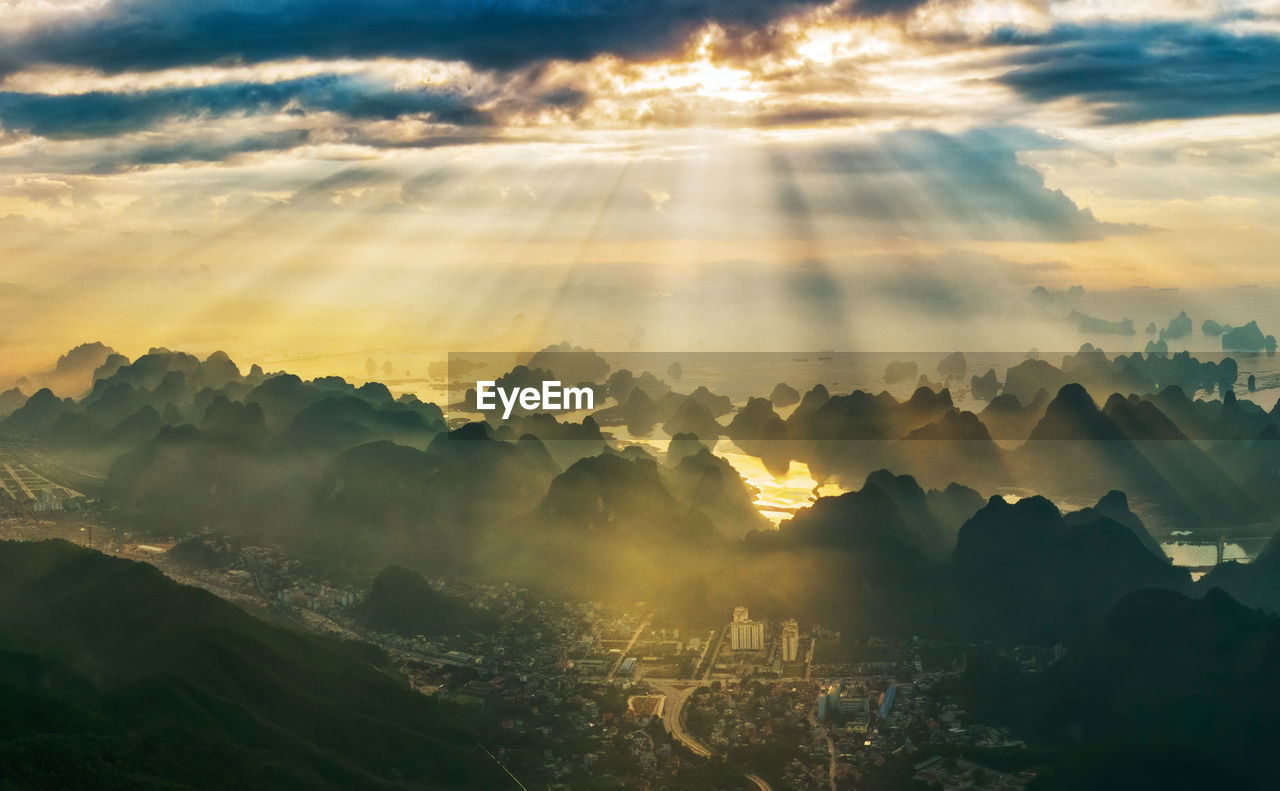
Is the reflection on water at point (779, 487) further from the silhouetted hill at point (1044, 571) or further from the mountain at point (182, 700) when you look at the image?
the mountain at point (182, 700)

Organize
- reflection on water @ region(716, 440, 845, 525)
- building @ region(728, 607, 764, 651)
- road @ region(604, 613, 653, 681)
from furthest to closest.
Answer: reflection on water @ region(716, 440, 845, 525), building @ region(728, 607, 764, 651), road @ region(604, 613, 653, 681)

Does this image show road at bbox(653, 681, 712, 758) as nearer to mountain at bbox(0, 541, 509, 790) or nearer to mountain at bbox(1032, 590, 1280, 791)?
mountain at bbox(0, 541, 509, 790)

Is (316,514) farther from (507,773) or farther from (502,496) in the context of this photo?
(507,773)

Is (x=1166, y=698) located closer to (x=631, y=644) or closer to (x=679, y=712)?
(x=679, y=712)

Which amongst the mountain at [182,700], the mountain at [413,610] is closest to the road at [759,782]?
the mountain at [182,700]

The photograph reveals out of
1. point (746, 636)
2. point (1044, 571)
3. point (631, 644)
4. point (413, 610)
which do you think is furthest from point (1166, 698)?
point (413, 610)

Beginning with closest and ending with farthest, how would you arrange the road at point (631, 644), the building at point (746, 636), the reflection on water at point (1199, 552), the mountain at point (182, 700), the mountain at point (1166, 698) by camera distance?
1. the mountain at point (182, 700)
2. the mountain at point (1166, 698)
3. the road at point (631, 644)
4. the building at point (746, 636)
5. the reflection on water at point (1199, 552)

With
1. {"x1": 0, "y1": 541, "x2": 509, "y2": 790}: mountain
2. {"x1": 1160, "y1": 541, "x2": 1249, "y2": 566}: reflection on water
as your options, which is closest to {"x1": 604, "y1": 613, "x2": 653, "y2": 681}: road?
{"x1": 0, "y1": 541, "x2": 509, "y2": 790}: mountain
